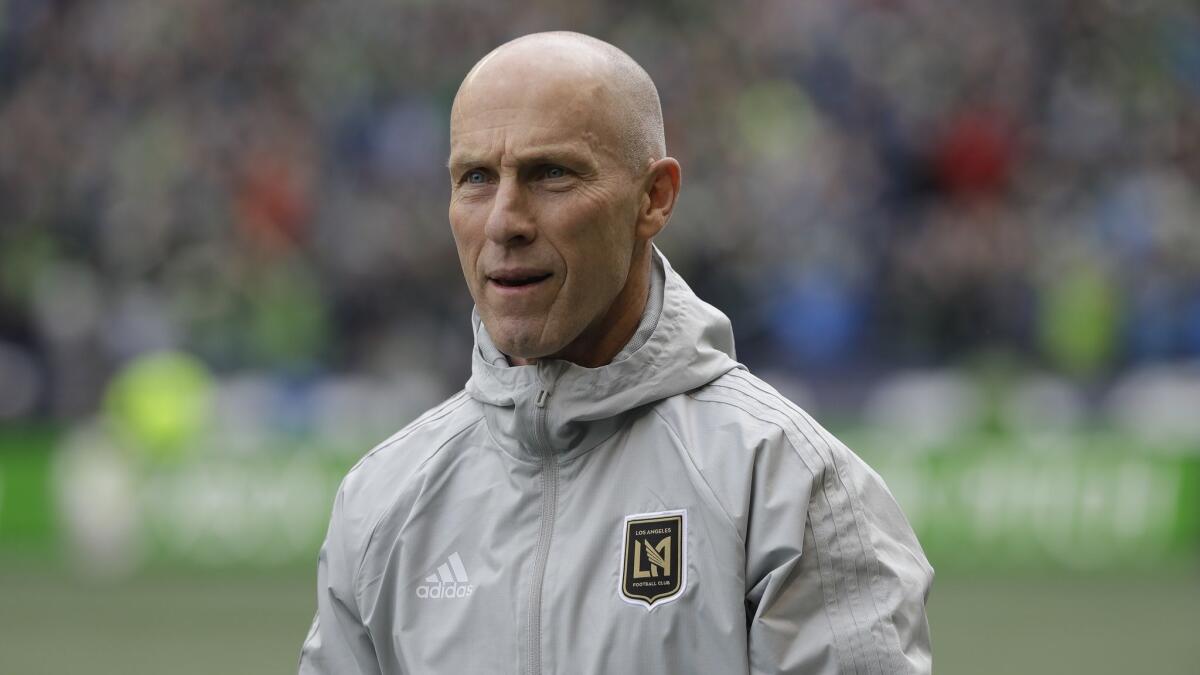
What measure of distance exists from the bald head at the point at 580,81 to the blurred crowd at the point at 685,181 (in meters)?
10.1

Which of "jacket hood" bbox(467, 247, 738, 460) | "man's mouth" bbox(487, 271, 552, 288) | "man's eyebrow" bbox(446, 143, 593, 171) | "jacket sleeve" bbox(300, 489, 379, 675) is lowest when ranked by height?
"jacket sleeve" bbox(300, 489, 379, 675)

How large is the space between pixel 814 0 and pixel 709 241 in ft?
12.8

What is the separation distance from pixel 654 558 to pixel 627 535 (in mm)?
60

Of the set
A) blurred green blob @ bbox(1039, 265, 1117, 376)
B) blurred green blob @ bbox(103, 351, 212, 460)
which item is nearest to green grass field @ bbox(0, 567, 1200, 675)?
blurred green blob @ bbox(103, 351, 212, 460)

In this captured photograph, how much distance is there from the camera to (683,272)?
13438 millimetres

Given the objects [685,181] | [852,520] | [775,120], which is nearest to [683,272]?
[685,181]

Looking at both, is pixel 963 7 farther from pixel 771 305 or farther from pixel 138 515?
pixel 138 515


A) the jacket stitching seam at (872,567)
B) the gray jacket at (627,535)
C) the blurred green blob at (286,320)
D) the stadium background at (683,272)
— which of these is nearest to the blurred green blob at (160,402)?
the stadium background at (683,272)

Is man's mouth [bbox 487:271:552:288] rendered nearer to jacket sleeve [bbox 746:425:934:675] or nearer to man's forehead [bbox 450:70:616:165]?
man's forehead [bbox 450:70:616:165]

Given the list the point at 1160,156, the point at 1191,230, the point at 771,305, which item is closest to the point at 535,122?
the point at 771,305

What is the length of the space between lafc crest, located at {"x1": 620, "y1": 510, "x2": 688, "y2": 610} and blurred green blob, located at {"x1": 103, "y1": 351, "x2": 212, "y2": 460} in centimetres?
966

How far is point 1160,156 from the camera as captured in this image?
1562cm

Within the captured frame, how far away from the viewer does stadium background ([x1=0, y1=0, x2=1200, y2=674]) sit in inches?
462

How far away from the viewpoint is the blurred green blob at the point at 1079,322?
1330 centimetres
